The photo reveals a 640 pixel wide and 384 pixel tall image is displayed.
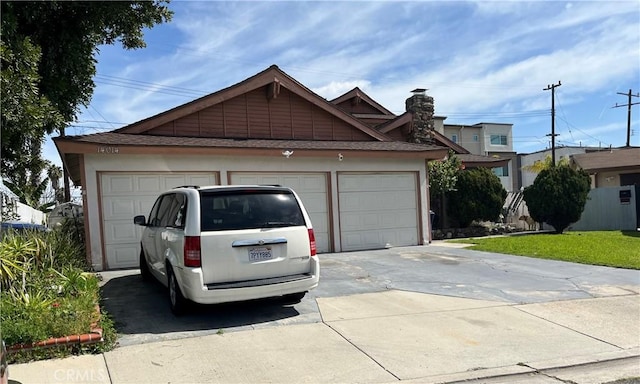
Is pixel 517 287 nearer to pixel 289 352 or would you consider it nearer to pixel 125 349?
pixel 289 352

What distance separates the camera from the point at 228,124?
1388 centimetres

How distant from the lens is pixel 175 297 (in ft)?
21.7

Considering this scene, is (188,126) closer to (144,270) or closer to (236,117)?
(236,117)

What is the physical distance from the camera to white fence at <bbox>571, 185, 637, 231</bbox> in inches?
850

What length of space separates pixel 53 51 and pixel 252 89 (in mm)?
4964

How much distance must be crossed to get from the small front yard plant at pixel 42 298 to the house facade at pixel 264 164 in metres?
2.60

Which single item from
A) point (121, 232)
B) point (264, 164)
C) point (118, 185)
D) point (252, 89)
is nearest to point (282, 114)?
point (252, 89)

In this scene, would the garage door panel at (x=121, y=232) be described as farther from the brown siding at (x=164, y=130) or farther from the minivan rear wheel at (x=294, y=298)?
the minivan rear wheel at (x=294, y=298)

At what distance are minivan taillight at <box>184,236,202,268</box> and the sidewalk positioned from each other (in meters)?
0.92

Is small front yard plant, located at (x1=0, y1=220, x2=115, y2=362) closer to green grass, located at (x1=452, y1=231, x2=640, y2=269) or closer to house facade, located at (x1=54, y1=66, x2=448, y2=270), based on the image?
house facade, located at (x1=54, y1=66, x2=448, y2=270)

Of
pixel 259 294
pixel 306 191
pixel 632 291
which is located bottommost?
pixel 632 291

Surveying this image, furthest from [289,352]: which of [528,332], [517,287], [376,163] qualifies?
[376,163]

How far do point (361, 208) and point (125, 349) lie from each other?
9.06 m

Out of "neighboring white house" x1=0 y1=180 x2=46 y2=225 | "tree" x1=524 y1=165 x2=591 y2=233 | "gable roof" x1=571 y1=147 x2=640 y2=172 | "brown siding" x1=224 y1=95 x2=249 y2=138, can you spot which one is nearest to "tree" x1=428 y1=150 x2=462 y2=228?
"tree" x1=524 y1=165 x2=591 y2=233
